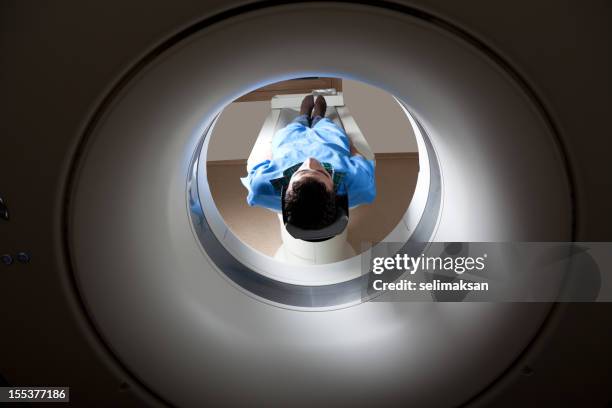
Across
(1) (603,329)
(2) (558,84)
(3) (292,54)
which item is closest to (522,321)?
(1) (603,329)

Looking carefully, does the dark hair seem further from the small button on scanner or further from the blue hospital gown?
the small button on scanner

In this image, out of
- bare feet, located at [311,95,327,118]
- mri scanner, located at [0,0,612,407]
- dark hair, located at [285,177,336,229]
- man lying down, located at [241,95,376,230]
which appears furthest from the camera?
bare feet, located at [311,95,327,118]

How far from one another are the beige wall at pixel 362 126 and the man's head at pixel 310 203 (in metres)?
1.59

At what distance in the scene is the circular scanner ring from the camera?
1.88 feet

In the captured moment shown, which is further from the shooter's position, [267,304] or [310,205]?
[310,205]

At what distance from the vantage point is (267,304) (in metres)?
0.91

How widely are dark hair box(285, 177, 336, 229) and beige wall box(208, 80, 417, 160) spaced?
5.28 feet

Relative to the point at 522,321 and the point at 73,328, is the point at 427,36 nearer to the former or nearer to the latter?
the point at 522,321

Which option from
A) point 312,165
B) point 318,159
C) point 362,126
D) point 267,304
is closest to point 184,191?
point 267,304

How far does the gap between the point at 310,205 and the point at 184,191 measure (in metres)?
0.37

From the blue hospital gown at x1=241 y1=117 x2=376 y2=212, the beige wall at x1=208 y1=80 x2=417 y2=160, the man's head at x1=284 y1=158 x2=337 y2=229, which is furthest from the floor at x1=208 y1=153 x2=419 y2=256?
the man's head at x1=284 y1=158 x2=337 y2=229

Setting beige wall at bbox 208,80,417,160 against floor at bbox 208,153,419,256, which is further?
beige wall at bbox 208,80,417,160

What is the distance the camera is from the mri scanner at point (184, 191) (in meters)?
0.55

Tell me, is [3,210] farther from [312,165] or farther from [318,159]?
[318,159]
